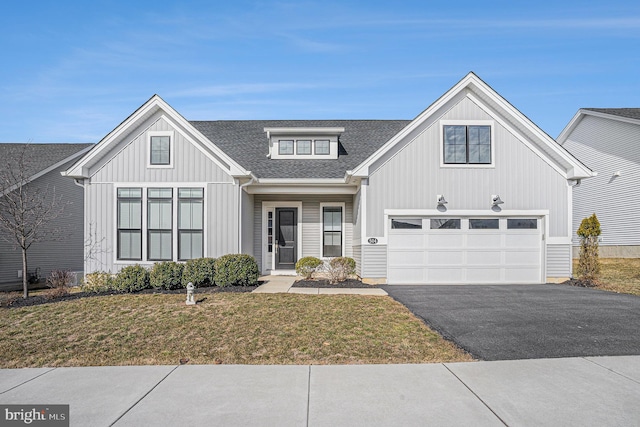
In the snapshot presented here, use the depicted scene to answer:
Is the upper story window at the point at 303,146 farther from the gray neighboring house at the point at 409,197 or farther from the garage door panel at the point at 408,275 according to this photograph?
the garage door panel at the point at 408,275

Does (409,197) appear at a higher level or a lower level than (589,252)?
higher

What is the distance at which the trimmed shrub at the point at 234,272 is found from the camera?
38.7 ft

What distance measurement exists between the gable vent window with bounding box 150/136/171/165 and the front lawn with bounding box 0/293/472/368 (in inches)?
194

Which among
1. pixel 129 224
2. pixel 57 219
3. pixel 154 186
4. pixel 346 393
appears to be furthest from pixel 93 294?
pixel 346 393

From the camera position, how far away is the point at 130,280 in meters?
11.6

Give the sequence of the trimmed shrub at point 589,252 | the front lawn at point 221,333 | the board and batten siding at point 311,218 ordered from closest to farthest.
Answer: the front lawn at point 221,333 < the trimmed shrub at point 589,252 < the board and batten siding at point 311,218

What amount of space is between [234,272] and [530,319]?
24.8 ft

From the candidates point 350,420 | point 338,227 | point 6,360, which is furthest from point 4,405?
point 338,227

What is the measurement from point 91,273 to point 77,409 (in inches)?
385

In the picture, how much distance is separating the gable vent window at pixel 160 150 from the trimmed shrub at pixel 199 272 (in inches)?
138

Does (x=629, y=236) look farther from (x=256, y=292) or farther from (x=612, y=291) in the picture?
(x=256, y=292)

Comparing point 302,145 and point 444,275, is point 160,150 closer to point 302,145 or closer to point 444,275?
point 302,145

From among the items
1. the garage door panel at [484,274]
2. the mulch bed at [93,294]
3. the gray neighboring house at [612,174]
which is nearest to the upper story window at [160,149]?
the mulch bed at [93,294]

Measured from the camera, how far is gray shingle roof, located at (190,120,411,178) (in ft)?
48.1
